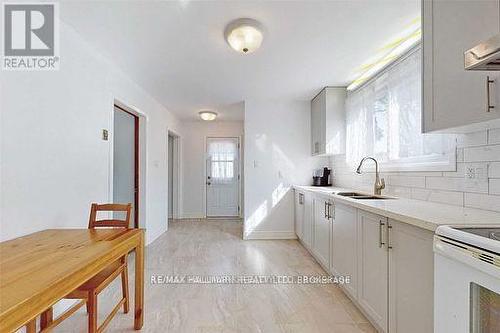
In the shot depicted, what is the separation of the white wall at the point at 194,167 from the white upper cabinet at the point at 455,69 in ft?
16.7

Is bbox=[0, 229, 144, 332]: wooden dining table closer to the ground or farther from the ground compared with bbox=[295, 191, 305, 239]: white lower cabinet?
farther from the ground

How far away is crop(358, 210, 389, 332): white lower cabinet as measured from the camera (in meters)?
1.76

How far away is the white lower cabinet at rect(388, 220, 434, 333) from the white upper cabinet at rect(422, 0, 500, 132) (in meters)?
0.65

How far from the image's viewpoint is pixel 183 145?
6512mm

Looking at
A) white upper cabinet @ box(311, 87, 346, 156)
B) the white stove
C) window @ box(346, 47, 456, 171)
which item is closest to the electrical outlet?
window @ box(346, 47, 456, 171)

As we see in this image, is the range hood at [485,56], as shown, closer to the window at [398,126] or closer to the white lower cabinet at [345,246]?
the window at [398,126]

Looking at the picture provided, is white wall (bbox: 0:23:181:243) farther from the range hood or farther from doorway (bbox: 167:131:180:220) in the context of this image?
doorway (bbox: 167:131:180:220)

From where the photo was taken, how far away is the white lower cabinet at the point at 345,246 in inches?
87.7

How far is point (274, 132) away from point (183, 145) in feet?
9.02

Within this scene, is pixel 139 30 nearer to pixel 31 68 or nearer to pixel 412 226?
pixel 31 68

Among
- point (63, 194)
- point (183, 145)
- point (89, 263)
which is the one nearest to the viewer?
point (89, 263)

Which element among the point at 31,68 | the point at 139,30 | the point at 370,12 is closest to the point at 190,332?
the point at 31,68

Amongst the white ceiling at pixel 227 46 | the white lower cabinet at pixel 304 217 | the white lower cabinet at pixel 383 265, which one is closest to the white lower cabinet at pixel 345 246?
the white lower cabinet at pixel 383 265

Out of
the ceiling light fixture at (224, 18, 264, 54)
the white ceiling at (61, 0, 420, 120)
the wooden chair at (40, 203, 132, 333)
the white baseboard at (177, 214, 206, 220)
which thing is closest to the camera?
the wooden chair at (40, 203, 132, 333)
